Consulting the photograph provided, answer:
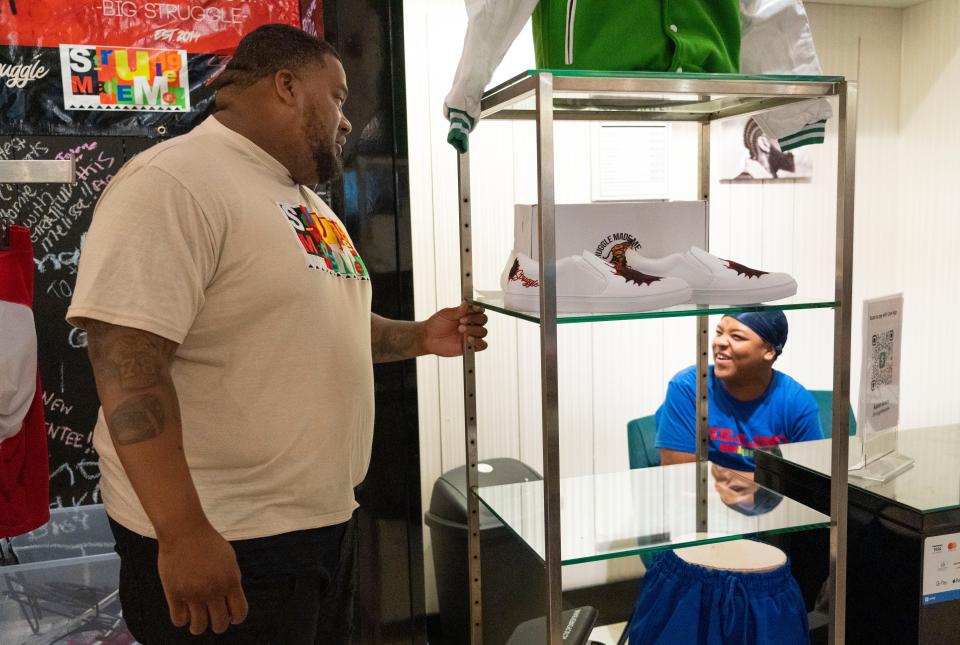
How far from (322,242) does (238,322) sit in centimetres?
27

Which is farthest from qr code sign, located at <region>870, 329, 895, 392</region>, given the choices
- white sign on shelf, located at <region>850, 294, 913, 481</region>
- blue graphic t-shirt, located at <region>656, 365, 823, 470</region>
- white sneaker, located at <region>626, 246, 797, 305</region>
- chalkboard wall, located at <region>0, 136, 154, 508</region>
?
chalkboard wall, located at <region>0, 136, 154, 508</region>

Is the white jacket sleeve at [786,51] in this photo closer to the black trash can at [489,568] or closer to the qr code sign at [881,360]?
the qr code sign at [881,360]

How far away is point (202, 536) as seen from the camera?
1170 millimetres

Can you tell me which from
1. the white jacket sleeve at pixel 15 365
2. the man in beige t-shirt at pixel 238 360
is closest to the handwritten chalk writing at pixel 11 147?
the white jacket sleeve at pixel 15 365

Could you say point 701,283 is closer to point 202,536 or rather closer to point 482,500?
point 482,500

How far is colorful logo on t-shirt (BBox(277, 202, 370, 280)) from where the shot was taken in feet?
4.73

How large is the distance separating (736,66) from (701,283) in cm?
42

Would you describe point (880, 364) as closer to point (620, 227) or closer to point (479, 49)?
point (620, 227)

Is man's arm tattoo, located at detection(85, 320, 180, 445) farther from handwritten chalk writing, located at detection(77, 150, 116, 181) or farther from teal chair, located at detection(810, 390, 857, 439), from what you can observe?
teal chair, located at detection(810, 390, 857, 439)

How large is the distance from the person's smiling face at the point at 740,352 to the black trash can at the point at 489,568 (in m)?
0.77

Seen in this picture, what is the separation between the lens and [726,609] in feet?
4.77

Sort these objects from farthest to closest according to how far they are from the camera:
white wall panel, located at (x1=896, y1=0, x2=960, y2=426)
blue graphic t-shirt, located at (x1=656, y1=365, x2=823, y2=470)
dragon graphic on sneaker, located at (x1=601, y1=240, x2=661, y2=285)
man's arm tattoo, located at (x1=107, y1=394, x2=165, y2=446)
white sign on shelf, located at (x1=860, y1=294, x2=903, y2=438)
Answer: white wall panel, located at (x1=896, y1=0, x2=960, y2=426)
blue graphic t-shirt, located at (x1=656, y1=365, x2=823, y2=470)
white sign on shelf, located at (x1=860, y1=294, x2=903, y2=438)
dragon graphic on sneaker, located at (x1=601, y1=240, x2=661, y2=285)
man's arm tattoo, located at (x1=107, y1=394, x2=165, y2=446)

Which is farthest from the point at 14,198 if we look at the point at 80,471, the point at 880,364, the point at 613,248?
the point at 880,364

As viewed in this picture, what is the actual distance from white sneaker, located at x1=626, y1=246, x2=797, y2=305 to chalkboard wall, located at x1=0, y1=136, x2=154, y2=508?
1.41m
